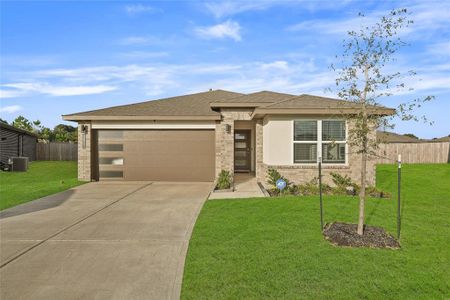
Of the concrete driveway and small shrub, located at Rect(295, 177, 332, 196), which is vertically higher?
small shrub, located at Rect(295, 177, 332, 196)

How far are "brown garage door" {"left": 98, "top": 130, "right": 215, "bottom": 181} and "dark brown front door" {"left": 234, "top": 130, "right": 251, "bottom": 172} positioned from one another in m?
3.27

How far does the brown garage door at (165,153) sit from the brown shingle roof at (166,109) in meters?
0.86

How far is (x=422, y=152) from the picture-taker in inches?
969

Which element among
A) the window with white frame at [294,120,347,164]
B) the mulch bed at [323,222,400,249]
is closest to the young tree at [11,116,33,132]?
the window with white frame at [294,120,347,164]

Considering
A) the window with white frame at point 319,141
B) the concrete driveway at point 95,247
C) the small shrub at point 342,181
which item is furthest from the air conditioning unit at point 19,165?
the small shrub at point 342,181

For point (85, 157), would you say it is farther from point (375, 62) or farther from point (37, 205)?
point (375, 62)

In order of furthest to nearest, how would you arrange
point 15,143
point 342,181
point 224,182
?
1. point 15,143
2. point 224,182
3. point 342,181

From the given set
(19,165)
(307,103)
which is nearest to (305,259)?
(307,103)

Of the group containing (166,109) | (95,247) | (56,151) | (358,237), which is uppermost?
(166,109)

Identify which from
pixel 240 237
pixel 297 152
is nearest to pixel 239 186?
pixel 297 152

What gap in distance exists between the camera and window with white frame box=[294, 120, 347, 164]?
10812mm

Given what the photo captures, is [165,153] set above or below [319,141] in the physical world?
below

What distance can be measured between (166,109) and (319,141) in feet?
25.0

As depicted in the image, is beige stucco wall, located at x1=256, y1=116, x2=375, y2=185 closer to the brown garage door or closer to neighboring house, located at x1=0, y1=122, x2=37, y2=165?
the brown garage door
